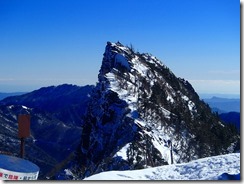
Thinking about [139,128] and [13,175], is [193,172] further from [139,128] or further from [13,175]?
[139,128]

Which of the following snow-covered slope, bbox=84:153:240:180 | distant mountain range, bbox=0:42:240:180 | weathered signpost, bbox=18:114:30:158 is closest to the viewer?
snow-covered slope, bbox=84:153:240:180

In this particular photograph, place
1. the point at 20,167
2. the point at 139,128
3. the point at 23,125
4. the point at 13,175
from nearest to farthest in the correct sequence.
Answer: the point at 13,175
the point at 20,167
the point at 23,125
the point at 139,128

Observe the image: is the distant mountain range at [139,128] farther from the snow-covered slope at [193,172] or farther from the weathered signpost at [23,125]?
the weathered signpost at [23,125]

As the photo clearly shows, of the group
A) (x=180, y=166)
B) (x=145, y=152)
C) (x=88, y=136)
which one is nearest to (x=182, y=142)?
Result: (x=145, y=152)

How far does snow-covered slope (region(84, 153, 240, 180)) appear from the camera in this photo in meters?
9.83

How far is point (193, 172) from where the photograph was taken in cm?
1045

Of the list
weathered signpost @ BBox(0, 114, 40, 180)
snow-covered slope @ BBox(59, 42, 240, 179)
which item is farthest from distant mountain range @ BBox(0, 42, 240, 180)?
weathered signpost @ BBox(0, 114, 40, 180)

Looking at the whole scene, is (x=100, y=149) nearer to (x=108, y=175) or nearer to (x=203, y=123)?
(x=203, y=123)

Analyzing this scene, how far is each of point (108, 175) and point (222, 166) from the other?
315 cm

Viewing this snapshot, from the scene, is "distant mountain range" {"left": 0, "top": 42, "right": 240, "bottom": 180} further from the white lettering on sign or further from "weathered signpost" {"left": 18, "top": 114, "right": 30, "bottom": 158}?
the white lettering on sign

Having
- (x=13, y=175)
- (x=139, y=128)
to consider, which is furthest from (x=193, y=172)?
(x=139, y=128)

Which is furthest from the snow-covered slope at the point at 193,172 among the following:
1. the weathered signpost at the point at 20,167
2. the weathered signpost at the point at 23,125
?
the weathered signpost at the point at 23,125

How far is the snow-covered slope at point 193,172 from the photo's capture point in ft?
32.2

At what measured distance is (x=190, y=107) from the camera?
5881 cm
